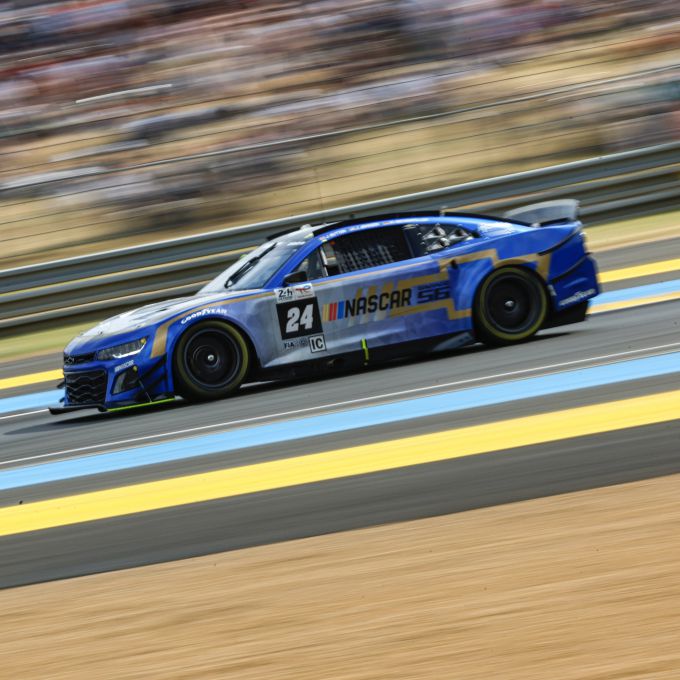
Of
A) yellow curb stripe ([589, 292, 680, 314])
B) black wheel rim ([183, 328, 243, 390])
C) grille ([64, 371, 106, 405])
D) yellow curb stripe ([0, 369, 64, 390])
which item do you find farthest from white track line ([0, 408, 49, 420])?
yellow curb stripe ([589, 292, 680, 314])

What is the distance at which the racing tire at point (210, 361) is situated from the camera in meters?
9.38

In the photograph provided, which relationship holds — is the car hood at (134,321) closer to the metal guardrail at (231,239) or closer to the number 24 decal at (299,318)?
the number 24 decal at (299,318)

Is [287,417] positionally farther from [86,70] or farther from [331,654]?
[86,70]

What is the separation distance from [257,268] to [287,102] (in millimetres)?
12697

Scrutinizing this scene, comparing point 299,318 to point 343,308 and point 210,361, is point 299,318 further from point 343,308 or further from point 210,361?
point 210,361

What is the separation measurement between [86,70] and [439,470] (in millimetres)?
18366

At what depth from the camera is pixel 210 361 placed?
9523 mm

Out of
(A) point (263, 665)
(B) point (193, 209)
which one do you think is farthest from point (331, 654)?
(B) point (193, 209)

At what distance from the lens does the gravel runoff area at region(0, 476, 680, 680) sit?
3959mm

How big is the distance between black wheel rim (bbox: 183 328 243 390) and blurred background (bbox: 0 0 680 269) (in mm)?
6172

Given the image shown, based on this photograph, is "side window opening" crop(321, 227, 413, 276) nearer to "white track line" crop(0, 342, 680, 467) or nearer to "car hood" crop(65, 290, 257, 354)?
"car hood" crop(65, 290, 257, 354)

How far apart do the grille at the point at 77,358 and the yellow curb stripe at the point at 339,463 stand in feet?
7.38

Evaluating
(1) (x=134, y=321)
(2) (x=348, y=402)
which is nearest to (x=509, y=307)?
(2) (x=348, y=402)

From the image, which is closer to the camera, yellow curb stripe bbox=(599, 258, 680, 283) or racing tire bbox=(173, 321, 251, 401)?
racing tire bbox=(173, 321, 251, 401)
